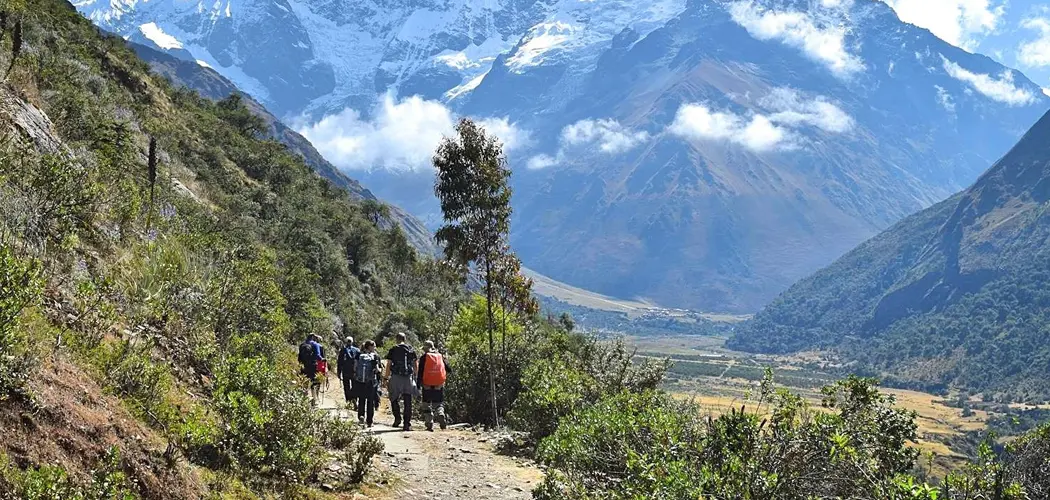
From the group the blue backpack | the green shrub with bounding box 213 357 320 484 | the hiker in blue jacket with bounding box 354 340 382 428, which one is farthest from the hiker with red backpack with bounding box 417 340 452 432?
the green shrub with bounding box 213 357 320 484

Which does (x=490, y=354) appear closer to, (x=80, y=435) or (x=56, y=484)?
A: (x=80, y=435)

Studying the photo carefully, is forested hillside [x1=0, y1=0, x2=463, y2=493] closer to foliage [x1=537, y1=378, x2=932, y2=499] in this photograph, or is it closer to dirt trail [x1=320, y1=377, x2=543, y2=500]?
dirt trail [x1=320, y1=377, x2=543, y2=500]

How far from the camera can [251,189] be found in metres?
50.4

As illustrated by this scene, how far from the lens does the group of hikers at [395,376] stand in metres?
16.3

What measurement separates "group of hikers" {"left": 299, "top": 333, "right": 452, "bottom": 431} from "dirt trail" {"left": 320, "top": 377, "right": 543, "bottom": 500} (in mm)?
483

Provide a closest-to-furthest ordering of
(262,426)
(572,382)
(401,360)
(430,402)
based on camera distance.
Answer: (262,426), (401,360), (430,402), (572,382)

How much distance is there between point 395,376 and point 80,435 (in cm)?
1023

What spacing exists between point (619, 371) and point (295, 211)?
36.9 meters

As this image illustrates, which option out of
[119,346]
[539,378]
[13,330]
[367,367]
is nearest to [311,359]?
[367,367]

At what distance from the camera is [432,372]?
16938 mm

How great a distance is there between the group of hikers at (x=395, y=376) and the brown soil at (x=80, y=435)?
334 inches

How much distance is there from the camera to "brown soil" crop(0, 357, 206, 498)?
5.82 metres

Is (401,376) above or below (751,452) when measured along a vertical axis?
above

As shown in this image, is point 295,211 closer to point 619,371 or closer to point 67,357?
point 619,371
